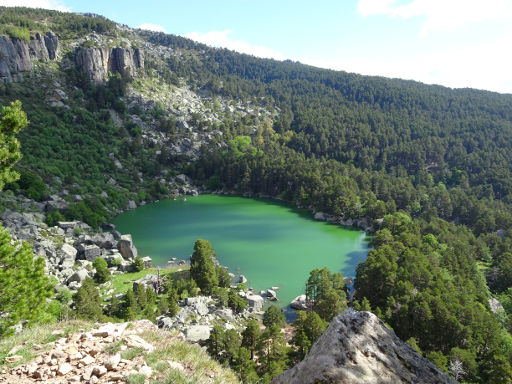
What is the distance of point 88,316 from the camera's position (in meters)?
19.4

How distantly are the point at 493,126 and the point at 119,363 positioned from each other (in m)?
137

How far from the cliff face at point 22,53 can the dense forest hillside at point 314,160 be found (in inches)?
23.4

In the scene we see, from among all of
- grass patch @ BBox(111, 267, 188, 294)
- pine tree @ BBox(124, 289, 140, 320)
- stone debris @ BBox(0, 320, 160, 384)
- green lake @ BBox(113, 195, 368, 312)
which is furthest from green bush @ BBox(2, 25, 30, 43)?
stone debris @ BBox(0, 320, 160, 384)

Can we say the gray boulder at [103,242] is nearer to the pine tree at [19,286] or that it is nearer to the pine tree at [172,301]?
the pine tree at [172,301]

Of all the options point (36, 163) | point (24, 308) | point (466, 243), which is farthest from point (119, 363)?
point (36, 163)

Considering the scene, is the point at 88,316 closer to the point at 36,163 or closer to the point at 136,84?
the point at 36,163

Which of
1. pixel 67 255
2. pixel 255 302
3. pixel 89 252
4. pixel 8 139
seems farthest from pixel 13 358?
pixel 89 252

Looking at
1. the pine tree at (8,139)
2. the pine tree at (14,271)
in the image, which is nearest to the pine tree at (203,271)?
the pine tree at (14,271)

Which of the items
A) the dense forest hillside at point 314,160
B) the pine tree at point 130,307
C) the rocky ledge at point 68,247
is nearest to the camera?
the pine tree at point 130,307

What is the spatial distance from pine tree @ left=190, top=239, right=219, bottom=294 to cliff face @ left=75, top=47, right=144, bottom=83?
93.5 m

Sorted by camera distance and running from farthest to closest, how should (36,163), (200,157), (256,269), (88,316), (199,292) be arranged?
(200,157) → (36,163) → (256,269) → (199,292) → (88,316)

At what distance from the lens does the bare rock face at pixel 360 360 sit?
13.1 ft

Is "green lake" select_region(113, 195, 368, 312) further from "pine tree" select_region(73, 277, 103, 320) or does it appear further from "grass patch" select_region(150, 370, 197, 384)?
"grass patch" select_region(150, 370, 197, 384)

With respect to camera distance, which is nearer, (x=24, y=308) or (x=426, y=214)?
(x=24, y=308)
